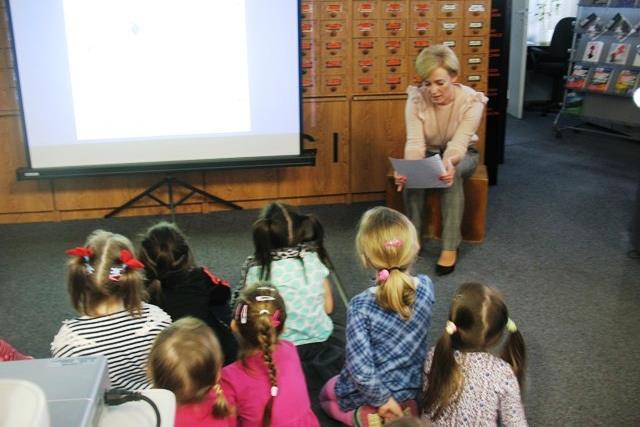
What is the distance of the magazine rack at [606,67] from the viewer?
17.3ft

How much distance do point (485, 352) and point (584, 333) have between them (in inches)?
44.1

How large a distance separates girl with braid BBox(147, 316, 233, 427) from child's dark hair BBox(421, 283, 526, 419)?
19.6 inches

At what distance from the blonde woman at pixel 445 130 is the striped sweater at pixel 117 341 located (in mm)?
1655

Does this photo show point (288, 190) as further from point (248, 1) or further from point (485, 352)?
point (485, 352)

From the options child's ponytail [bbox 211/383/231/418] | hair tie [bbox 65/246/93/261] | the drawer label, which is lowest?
child's ponytail [bbox 211/383/231/418]

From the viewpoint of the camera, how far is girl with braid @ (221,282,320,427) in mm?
1604

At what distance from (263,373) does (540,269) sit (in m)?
1.90

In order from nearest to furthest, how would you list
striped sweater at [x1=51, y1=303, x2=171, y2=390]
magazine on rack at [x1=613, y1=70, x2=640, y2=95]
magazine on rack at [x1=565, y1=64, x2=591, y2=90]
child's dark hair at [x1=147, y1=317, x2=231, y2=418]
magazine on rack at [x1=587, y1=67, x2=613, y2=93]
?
child's dark hair at [x1=147, y1=317, x2=231, y2=418]
striped sweater at [x1=51, y1=303, x2=171, y2=390]
magazine on rack at [x1=613, y1=70, x2=640, y2=95]
magazine on rack at [x1=587, y1=67, x2=613, y2=93]
magazine on rack at [x1=565, y1=64, x2=591, y2=90]

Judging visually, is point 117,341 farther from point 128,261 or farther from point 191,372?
point 191,372

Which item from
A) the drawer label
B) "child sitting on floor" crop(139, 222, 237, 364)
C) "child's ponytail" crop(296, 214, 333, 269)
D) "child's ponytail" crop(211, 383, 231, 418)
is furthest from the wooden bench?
"child's ponytail" crop(211, 383, 231, 418)

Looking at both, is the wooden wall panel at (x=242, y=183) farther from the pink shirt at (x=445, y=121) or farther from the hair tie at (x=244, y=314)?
the hair tie at (x=244, y=314)

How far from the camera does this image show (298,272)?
2.17 m

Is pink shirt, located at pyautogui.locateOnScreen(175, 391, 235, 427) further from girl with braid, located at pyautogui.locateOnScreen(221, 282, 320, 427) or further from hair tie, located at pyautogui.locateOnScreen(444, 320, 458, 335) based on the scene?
hair tie, located at pyautogui.locateOnScreen(444, 320, 458, 335)

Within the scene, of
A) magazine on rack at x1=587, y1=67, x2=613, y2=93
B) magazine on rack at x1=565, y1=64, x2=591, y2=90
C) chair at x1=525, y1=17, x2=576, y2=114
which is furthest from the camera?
chair at x1=525, y1=17, x2=576, y2=114
